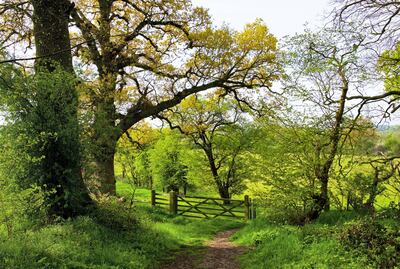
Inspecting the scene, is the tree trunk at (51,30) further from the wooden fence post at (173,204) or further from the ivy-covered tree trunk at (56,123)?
the wooden fence post at (173,204)

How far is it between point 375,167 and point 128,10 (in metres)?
11.7

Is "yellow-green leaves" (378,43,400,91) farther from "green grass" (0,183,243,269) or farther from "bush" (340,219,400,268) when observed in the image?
"green grass" (0,183,243,269)

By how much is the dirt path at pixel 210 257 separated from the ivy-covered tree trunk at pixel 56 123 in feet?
10.6

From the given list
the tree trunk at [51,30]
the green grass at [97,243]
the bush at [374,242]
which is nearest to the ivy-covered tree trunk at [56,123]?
the tree trunk at [51,30]

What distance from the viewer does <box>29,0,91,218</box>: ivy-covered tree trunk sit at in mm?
8945

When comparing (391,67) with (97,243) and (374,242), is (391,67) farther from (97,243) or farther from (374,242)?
(97,243)

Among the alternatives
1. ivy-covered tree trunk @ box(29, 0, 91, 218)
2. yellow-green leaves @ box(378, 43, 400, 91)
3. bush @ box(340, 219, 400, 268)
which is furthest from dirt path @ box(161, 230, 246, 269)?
yellow-green leaves @ box(378, 43, 400, 91)

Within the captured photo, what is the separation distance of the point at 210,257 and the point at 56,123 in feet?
17.9

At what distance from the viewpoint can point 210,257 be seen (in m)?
9.60

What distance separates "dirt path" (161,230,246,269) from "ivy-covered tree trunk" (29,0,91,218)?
3.22m

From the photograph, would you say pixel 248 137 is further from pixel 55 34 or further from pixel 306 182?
pixel 55 34

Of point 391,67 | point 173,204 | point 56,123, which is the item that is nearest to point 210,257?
point 56,123

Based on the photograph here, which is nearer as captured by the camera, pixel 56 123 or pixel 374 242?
pixel 374 242

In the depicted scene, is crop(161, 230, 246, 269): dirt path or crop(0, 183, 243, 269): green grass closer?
crop(0, 183, 243, 269): green grass
